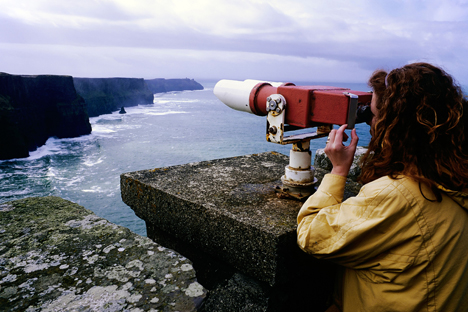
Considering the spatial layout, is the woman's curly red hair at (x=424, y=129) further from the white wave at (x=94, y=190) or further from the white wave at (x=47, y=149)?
the white wave at (x=47, y=149)

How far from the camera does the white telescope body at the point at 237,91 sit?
Answer: 2.11 m

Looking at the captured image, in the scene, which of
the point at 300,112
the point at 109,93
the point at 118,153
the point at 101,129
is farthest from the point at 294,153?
the point at 109,93

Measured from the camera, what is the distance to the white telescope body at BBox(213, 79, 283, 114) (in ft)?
6.91

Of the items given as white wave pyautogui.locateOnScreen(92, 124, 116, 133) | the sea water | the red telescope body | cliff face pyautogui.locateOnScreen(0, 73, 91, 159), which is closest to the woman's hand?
the red telescope body

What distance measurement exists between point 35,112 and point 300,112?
60678 millimetres

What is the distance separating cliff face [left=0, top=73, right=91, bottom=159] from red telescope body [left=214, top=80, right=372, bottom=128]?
51.7 m

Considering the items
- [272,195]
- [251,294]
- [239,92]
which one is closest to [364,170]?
[272,195]

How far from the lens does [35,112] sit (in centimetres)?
5234

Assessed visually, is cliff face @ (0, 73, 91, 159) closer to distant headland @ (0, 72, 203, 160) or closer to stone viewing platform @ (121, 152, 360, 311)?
distant headland @ (0, 72, 203, 160)

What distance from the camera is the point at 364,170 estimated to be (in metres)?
1.43

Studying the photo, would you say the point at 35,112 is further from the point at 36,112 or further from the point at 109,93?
the point at 109,93

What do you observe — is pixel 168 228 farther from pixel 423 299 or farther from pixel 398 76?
pixel 398 76

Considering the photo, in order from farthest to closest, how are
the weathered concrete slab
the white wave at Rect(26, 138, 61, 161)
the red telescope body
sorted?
the white wave at Rect(26, 138, 61, 161) → the red telescope body → the weathered concrete slab

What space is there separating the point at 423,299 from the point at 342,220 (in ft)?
1.37
